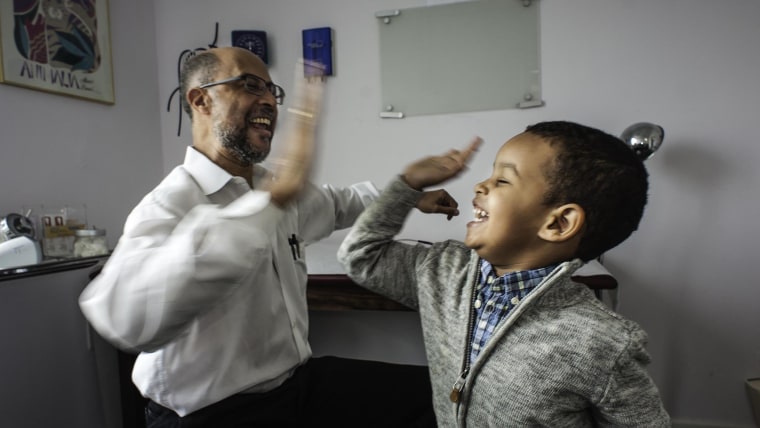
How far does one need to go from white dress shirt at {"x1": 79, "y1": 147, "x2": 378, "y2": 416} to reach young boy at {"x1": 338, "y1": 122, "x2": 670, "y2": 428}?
24 cm

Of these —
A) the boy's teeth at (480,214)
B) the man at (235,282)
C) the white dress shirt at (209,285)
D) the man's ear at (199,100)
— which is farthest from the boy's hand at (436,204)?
the man's ear at (199,100)

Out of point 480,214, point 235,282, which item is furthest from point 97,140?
point 480,214

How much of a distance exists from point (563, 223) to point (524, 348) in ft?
0.69

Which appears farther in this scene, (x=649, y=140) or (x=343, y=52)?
(x=343, y=52)

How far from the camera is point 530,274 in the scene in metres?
0.73

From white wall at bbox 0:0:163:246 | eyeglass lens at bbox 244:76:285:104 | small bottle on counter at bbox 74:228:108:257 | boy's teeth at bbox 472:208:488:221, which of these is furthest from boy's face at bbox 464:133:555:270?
white wall at bbox 0:0:163:246

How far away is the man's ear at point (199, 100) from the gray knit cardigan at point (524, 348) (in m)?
0.51

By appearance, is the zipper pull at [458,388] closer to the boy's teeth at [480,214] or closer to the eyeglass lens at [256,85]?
the boy's teeth at [480,214]

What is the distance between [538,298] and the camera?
2.29 ft

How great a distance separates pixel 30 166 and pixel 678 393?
253cm

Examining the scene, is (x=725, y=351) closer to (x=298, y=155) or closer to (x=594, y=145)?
(x=594, y=145)

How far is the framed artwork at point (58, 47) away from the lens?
1.40 meters

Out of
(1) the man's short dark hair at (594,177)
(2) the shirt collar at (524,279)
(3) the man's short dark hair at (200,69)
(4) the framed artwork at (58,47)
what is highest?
(4) the framed artwork at (58,47)

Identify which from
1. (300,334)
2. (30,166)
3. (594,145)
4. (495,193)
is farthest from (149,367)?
(30,166)
